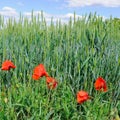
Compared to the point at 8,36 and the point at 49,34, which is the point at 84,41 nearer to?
the point at 49,34

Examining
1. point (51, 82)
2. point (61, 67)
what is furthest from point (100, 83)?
point (61, 67)

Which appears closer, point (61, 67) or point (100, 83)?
point (100, 83)

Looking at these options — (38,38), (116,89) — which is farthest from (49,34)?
(116,89)

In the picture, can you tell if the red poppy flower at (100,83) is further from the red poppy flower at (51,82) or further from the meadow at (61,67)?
the red poppy flower at (51,82)

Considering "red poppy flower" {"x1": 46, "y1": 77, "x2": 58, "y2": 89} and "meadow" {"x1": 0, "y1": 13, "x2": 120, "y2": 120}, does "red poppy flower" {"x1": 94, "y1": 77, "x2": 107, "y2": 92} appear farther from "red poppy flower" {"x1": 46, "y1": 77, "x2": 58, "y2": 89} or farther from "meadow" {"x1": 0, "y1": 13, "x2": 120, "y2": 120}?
"red poppy flower" {"x1": 46, "y1": 77, "x2": 58, "y2": 89}

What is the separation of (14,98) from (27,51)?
1084 millimetres

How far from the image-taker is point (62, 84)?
440 cm

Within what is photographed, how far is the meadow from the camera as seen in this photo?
12.7 ft

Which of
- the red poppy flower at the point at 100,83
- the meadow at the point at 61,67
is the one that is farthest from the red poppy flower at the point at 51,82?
the red poppy flower at the point at 100,83

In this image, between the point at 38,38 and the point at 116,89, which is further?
the point at 38,38

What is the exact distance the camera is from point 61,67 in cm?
462

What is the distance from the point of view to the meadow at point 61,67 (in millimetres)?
3885

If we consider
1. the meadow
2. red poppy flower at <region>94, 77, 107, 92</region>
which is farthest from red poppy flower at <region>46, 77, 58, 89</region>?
red poppy flower at <region>94, 77, 107, 92</region>

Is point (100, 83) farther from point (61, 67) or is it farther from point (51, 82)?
point (61, 67)
